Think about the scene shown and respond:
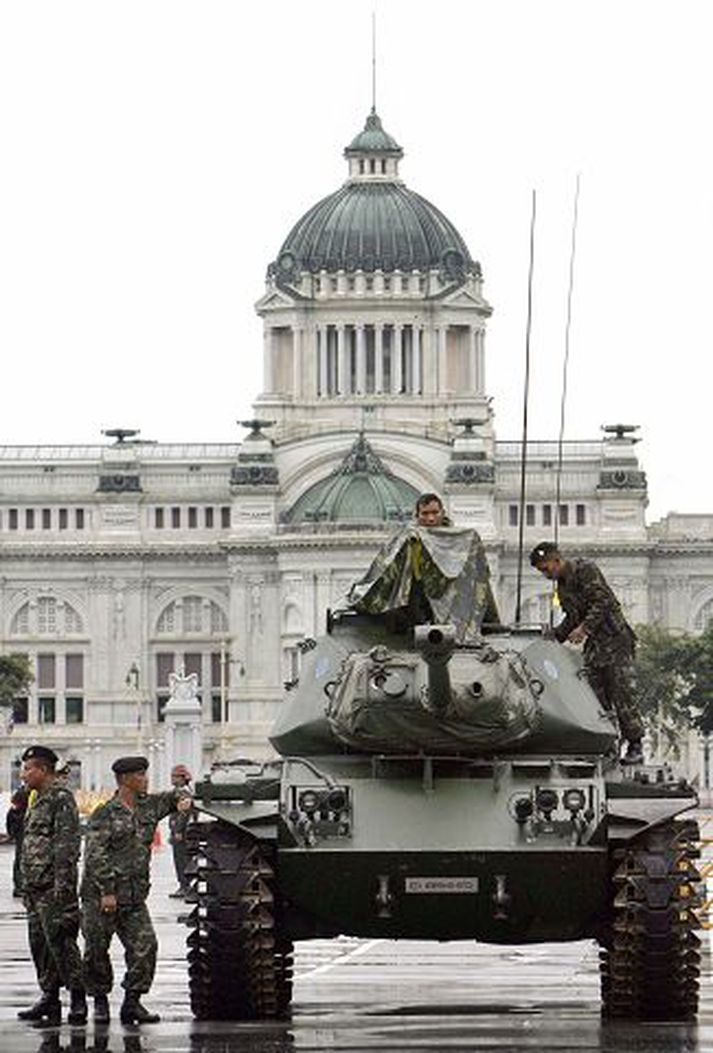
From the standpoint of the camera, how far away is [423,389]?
190625mm

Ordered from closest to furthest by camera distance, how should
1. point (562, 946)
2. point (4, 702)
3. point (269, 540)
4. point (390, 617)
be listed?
point (390, 617) → point (562, 946) → point (4, 702) → point (269, 540)

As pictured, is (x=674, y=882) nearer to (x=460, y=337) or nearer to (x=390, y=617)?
(x=390, y=617)

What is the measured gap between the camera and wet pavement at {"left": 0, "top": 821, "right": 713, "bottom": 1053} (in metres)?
24.9

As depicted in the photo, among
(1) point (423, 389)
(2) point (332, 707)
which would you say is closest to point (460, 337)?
(1) point (423, 389)

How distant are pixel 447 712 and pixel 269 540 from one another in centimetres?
15530

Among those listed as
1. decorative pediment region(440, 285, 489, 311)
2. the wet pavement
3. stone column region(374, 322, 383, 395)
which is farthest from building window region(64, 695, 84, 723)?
the wet pavement

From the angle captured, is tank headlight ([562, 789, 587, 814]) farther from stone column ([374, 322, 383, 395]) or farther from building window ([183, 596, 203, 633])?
stone column ([374, 322, 383, 395])

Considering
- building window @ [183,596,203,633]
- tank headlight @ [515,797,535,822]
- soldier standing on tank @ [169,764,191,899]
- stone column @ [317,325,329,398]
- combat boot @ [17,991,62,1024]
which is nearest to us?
tank headlight @ [515,797,535,822]

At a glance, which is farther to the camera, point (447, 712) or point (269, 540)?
point (269, 540)

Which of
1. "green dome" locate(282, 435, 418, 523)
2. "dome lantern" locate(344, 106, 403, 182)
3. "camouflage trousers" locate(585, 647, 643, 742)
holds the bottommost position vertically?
"camouflage trousers" locate(585, 647, 643, 742)

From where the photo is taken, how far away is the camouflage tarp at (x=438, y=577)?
28.0 metres

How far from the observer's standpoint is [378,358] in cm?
19062

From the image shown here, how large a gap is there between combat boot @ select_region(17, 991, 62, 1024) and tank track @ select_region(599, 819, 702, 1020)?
3304 mm

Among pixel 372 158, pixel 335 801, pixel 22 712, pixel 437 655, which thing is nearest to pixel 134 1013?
pixel 335 801
